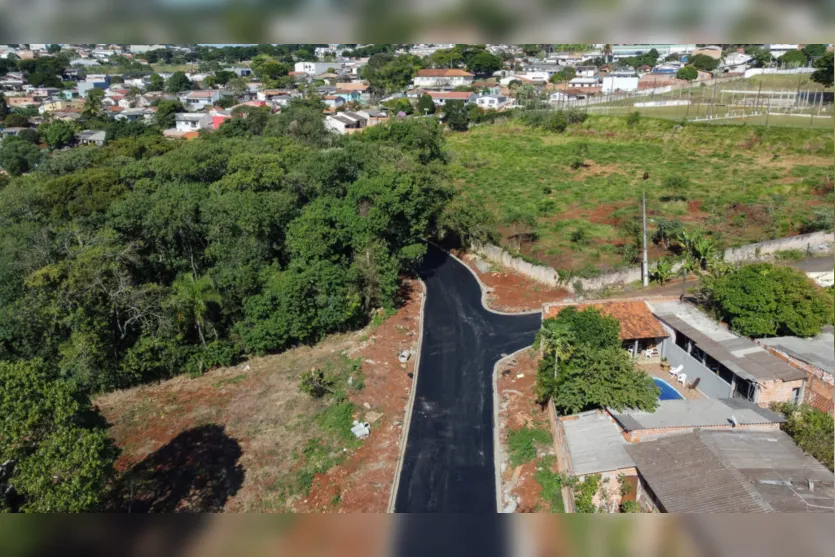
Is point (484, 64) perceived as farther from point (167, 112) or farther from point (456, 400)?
point (456, 400)

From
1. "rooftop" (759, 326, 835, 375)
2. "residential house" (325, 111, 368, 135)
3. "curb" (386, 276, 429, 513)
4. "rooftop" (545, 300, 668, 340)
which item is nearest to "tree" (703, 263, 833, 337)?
"rooftop" (759, 326, 835, 375)

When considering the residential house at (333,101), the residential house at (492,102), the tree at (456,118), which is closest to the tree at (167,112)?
the residential house at (333,101)

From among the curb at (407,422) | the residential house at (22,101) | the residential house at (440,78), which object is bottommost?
the curb at (407,422)

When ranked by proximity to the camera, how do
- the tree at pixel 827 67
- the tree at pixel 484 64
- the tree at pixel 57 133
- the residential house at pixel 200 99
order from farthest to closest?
the tree at pixel 484 64
the residential house at pixel 200 99
the tree at pixel 57 133
the tree at pixel 827 67

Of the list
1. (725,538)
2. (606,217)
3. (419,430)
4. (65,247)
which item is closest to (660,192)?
(606,217)

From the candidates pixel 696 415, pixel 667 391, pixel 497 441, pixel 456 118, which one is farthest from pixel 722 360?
pixel 456 118

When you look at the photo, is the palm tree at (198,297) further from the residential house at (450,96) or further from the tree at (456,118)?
the residential house at (450,96)
